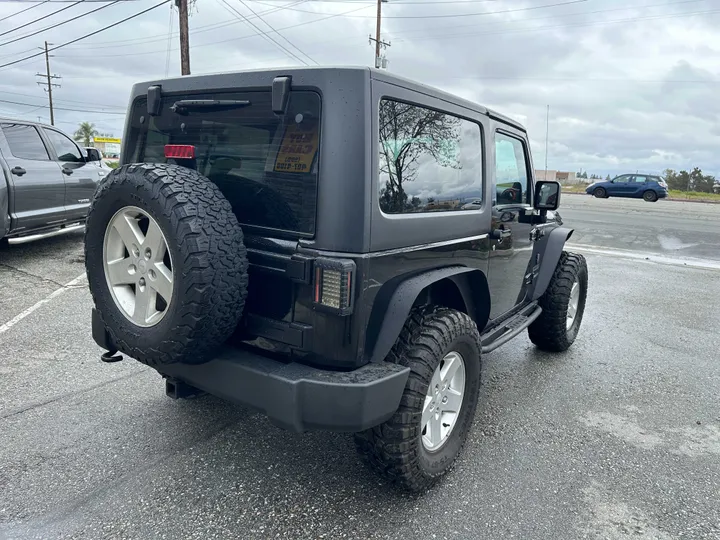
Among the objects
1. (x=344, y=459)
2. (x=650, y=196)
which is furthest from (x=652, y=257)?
(x=650, y=196)

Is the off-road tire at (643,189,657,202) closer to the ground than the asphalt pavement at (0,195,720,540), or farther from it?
farther from it

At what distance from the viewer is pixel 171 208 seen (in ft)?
6.90

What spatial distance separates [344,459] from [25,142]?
6511 millimetres

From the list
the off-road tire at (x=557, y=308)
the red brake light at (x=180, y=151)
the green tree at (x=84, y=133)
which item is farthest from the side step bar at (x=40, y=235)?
the green tree at (x=84, y=133)

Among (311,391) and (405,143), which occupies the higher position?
(405,143)

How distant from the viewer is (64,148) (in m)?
7.73

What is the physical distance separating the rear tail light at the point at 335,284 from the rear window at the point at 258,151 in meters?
0.19

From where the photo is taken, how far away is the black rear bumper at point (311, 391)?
2.16 metres

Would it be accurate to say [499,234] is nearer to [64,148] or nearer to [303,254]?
[303,254]

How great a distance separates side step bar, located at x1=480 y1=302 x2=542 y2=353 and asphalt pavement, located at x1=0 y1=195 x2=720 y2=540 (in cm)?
49

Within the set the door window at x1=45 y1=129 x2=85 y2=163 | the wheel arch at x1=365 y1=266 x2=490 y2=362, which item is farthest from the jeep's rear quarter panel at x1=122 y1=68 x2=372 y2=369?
the door window at x1=45 y1=129 x2=85 y2=163

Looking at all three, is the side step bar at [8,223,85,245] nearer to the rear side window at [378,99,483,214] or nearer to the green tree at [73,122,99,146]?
the rear side window at [378,99,483,214]

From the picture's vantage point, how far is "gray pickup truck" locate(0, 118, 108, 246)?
6.66 m

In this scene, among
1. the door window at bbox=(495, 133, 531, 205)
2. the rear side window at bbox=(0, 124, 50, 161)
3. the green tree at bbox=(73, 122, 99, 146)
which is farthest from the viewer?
the green tree at bbox=(73, 122, 99, 146)
